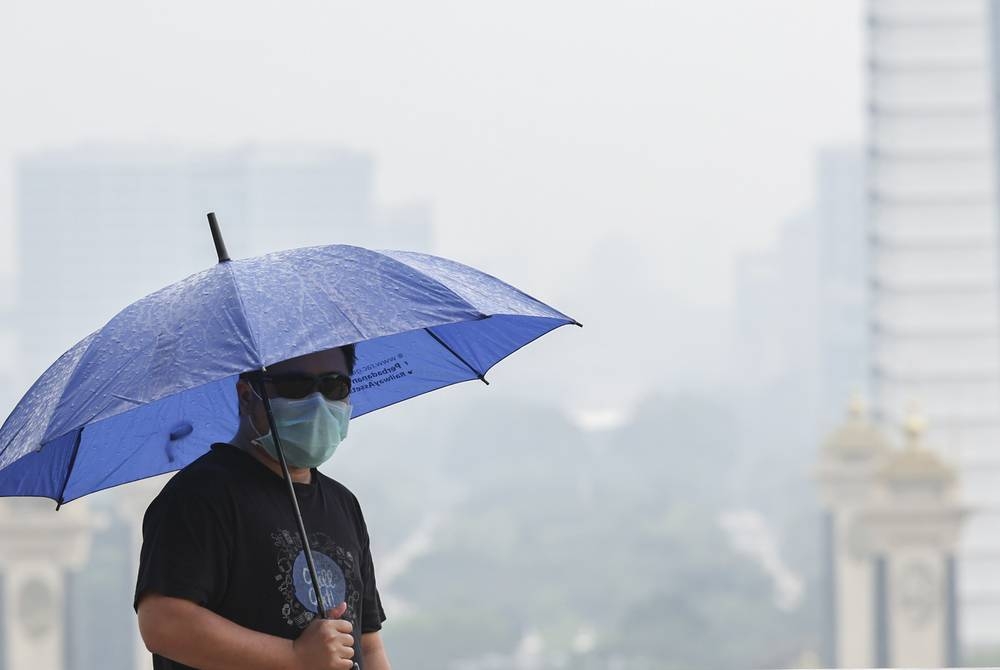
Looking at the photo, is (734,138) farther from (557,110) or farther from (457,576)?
(457,576)

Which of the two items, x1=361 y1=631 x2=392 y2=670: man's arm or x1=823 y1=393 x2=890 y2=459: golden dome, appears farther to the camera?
x1=823 y1=393 x2=890 y2=459: golden dome

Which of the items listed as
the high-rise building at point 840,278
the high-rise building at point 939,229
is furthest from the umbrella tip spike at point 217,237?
the high-rise building at point 840,278

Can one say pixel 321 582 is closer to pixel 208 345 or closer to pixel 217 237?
pixel 208 345

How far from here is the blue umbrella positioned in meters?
1.45

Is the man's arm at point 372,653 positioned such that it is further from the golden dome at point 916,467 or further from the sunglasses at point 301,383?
the golden dome at point 916,467

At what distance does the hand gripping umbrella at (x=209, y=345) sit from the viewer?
57.2 inches

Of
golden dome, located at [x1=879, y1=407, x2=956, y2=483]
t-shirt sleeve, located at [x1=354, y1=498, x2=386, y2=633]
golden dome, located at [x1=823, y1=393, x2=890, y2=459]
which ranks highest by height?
t-shirt sleeve, located at [x1=354, y1=498, x2=386, y2=633]

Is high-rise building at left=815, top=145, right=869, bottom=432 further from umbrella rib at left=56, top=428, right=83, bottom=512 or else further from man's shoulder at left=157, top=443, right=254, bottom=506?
man's shoulder at left=157, top=443, right=254, bottom=506

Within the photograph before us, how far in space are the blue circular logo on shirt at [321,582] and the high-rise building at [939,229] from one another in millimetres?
35204

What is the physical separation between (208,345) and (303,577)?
25 cm

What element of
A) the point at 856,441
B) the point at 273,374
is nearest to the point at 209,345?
the point at 273,374

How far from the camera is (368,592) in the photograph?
1.66 m

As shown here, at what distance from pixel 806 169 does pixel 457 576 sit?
35.8 metres

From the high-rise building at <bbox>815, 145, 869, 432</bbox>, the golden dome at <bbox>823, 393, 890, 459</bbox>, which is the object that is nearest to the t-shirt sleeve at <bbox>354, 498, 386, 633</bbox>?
the golden dome at <bbox>823, 393, 890, 459</bbox>
